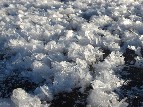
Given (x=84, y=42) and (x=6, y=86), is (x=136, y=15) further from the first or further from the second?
(x=6, y=86)

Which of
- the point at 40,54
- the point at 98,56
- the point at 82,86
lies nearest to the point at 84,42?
the point at 98,56

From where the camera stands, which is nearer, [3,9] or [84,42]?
[84,42]

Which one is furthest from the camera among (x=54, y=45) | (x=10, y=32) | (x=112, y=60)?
(x=10, y=32)

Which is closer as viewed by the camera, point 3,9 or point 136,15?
point 136,15

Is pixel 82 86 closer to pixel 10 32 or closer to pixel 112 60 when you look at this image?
pixel 112 60

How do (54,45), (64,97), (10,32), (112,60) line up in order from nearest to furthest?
(64,97) < (112,60) < (54,45) < (10,32)

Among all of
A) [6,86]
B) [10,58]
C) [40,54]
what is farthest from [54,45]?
[6,86]
